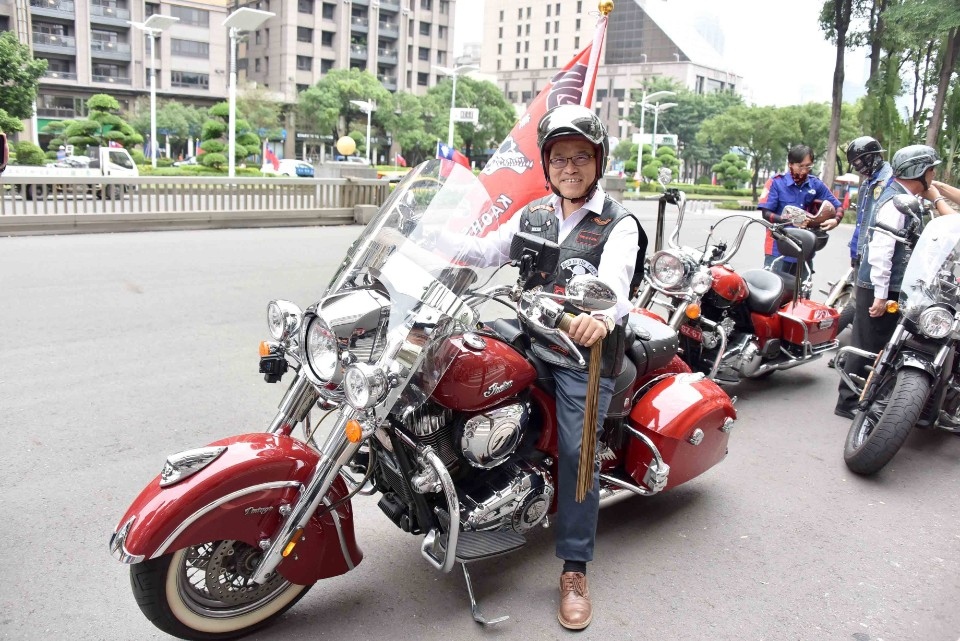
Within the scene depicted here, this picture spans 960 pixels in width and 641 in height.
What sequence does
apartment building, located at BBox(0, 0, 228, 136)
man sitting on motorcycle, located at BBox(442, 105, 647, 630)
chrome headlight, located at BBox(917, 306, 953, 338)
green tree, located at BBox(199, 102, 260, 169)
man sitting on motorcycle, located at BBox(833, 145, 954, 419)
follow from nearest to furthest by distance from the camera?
man sitting on motorcycle, located at BBox(442, 105, 647, 630) < chrome headlight, located at BBox(917, 306, 953, 338) < man sitting on motorcycle, located at BBox(833, 145, 954, 419) < green tree, located at BBox(199, 102, 260, 169) < apartment building, located at BBox(0, 0, 228, 136)

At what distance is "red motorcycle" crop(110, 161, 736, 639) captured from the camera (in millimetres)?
2535

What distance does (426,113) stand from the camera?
64312 millimetres

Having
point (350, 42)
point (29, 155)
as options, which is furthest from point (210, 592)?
point (350, 42)

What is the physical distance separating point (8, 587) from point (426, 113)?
63.8 m

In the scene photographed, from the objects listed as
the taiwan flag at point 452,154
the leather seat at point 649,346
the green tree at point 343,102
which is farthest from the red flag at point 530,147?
the green tree at point 343,102

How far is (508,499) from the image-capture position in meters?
3.06

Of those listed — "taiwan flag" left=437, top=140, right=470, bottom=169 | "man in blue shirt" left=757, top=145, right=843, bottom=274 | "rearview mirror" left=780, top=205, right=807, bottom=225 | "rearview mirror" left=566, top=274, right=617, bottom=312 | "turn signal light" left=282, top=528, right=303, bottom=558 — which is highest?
"taiwan flag" left=437, top=140, right=470, bottom=169

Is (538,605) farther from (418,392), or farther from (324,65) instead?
(324,65)

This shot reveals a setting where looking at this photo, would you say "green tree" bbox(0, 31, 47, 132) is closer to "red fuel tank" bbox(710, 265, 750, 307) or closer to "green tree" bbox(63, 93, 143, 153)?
"green tree" bbox(63, 93, 143, 153)

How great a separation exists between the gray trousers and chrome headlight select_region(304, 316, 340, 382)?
0.99m

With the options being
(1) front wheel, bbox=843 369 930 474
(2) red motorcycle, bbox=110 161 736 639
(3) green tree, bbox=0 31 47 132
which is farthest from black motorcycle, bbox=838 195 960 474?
(3) green tree, bbox=0 31 47 132

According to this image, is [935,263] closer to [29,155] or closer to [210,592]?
[210,592]

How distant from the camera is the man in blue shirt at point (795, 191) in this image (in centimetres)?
727

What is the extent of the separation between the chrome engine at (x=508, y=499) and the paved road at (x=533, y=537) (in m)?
0.37
